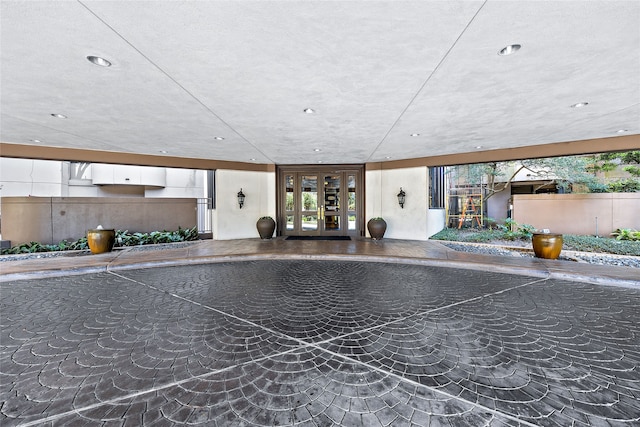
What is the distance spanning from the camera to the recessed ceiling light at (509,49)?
2637 mm

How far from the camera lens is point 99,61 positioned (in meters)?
2.85

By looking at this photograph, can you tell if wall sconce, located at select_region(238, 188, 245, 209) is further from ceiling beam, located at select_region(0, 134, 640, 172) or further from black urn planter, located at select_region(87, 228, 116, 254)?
black urn planter, located at select_region(87, 228, 116, 254)

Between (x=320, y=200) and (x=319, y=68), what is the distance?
6.83 m

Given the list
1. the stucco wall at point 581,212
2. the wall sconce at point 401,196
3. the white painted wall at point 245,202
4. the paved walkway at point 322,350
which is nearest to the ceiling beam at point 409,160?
the white painted wall at point 245,202

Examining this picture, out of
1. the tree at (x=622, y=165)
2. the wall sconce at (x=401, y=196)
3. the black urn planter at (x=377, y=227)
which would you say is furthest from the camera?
the tree at (x=622, y=165)

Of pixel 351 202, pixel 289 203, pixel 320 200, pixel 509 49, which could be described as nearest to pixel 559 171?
Answer: pixel 351 202

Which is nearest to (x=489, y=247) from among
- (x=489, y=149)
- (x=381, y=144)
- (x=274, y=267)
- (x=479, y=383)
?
(x=489, y=149)

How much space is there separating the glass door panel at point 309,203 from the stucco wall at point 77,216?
4761mm

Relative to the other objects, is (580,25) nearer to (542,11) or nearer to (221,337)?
(542,11)

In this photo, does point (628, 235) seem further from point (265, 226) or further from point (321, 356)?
point (265, 226)

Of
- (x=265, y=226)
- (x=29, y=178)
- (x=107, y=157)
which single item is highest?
(x=107, y=157)

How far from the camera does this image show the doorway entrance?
9.71 m

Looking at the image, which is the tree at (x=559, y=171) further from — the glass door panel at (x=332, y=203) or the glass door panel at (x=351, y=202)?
the glass door panel at (x=332, y=203)

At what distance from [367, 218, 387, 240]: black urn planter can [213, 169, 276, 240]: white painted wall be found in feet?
11.9
